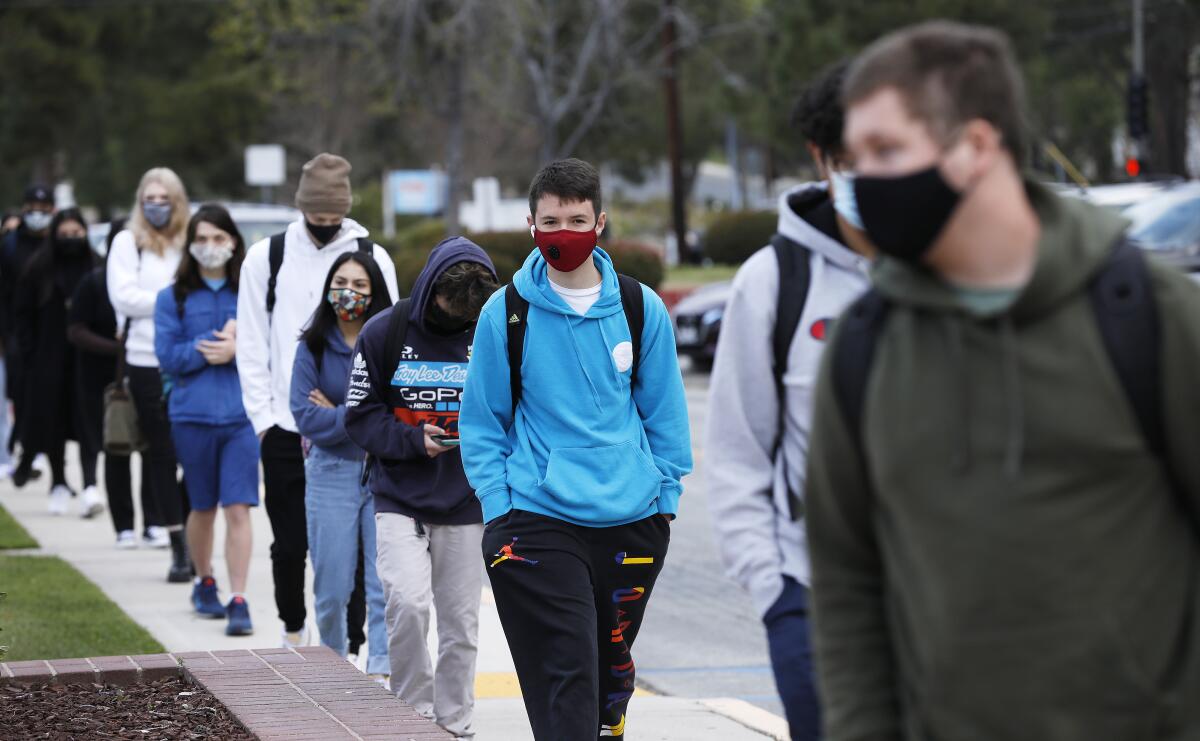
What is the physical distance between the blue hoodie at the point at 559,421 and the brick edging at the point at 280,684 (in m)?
0.76

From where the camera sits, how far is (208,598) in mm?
8773

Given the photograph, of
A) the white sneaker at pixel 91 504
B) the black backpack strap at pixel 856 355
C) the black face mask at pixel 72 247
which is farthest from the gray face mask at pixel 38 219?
the black backpack strap at pixel 856 355

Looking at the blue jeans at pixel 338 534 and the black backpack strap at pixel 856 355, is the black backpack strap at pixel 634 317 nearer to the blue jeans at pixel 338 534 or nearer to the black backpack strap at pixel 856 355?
the blue jeans at pixel 338 534

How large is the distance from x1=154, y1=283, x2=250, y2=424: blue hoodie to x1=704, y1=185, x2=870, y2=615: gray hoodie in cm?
504

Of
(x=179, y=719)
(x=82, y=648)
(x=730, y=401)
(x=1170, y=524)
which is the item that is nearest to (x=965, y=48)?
(x=1170, y=524)

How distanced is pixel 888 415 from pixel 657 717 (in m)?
4.56

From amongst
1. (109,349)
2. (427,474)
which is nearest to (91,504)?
(109,349)

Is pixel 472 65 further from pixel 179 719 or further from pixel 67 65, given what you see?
pixel 179 719

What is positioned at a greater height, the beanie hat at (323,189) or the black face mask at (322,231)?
the beanie hat at (323,189)

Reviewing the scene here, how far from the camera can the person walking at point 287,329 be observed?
293 inches

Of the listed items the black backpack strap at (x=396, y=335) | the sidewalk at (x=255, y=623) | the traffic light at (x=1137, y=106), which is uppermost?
the traffic light at (x=1137, y=106)

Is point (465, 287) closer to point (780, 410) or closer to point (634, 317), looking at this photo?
point (634, 317)

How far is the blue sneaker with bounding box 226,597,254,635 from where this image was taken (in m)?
8.25

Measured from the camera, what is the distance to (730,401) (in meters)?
3.76
